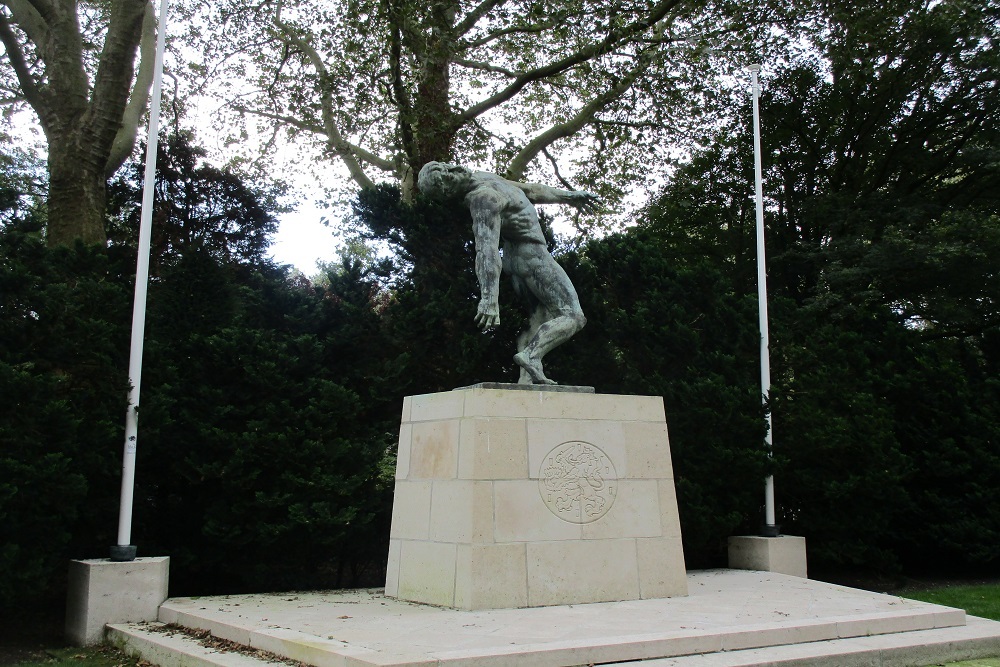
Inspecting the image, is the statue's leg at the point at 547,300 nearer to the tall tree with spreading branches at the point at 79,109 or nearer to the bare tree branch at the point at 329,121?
the tall tree with spreading branches at the point at 79,109

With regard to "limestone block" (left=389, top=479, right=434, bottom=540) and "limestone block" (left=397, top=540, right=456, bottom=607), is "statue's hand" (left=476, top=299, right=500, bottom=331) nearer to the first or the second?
"limestone block" (left=389, top=479, right=434, bottom=540)

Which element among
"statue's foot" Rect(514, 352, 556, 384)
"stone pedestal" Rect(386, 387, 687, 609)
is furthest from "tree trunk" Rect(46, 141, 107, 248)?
"statue's foot" Rect(514, 352, 556, 384)

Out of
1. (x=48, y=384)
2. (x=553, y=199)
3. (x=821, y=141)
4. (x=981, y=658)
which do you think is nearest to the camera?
(x=981, y=658)

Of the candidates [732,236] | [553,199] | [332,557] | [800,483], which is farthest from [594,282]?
[732,236]

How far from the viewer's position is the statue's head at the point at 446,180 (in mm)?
8148

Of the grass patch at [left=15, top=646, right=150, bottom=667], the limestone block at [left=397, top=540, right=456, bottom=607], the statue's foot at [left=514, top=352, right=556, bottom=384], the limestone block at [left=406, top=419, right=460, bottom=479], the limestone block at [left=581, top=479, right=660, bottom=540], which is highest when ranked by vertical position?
the statue's foot at [left=514, top=352, right=556, bottom=384]

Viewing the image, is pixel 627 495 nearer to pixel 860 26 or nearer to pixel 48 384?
pixel 48 384

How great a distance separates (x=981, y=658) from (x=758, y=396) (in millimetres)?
4299

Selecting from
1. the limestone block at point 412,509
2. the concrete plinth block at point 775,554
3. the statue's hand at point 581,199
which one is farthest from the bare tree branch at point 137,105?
the concrete plinth block at point 775,554

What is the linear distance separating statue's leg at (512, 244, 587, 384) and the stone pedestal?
2.45 feet

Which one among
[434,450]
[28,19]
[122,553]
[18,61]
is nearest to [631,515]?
[434,450]

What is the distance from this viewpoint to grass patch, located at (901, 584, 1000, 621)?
8938 millimetres

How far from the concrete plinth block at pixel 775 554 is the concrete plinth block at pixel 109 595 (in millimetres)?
6191

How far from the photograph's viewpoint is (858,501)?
34.2 ft
